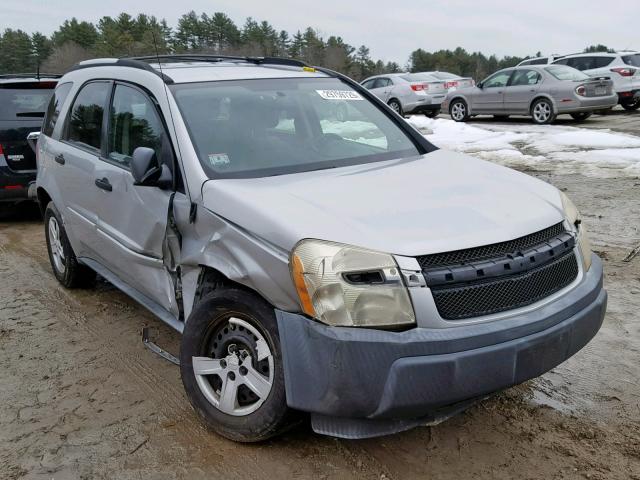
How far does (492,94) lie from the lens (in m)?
17.5

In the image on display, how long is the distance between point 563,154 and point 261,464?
9.92 meters

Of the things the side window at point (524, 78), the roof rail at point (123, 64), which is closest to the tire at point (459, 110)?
the side window at point (524, 78)

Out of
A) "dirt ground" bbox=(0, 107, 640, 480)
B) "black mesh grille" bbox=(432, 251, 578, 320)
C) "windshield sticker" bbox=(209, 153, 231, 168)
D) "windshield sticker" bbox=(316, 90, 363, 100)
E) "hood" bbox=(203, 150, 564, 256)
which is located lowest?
"dirt ground" bbox=(0, 107, 640, 480)

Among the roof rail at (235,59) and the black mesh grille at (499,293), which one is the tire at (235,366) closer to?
the black mesh grille at (499,293)

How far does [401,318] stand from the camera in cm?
248

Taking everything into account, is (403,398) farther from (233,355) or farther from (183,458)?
(183,458)

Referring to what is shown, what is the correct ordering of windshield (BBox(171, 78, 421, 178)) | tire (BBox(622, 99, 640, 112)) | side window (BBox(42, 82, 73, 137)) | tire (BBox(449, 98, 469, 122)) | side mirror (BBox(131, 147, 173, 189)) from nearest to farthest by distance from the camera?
side mirror (BBox(131, 147, 173, 189)), windshield (BBox(171, 78, 421, 178)), side window (BBox(42, 82, 73, 137)), tire (BBox(449, 98, 469, 122)), tire (BBox(622, 99, 640, 112))

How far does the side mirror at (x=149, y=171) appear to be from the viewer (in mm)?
3295

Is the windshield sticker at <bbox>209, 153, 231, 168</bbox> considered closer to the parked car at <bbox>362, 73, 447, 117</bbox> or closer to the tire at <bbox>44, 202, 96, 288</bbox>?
the tire at <bbox>44, 202, 96, 288</bbox>

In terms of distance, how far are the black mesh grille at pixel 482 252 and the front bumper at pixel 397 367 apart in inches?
10.7

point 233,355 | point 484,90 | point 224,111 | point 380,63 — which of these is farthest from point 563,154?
point 380,63

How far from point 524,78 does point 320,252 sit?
1575 centimetres

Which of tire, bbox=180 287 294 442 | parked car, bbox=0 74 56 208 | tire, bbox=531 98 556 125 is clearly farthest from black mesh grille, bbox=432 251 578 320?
tire, bbox=531 98 556 125

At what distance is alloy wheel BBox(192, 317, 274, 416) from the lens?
286 cm
